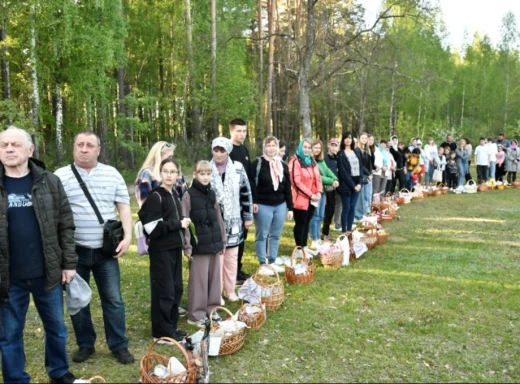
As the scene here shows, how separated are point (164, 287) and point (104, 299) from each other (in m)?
0.51

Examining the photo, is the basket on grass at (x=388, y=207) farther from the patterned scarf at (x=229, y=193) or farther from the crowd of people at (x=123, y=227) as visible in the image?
the patterned scarf at (x=229, y=193)

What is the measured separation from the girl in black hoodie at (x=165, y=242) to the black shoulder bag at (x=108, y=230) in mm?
362

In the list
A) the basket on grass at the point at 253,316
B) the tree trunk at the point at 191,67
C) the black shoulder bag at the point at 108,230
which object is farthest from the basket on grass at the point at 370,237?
the tree trunk at the point at 191,67

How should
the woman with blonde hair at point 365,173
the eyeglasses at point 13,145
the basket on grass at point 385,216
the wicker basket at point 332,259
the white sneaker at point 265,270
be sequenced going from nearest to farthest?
the eyeglasses at point 13,145 < the white sneaker at point 265,270 < the wicker basket at point 332,259 < the woman with blonde hair at point 365,173 < the basket on grass at point 385,216

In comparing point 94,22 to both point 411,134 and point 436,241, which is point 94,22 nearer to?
point 436,241

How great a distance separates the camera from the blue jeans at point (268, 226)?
5.62 metres

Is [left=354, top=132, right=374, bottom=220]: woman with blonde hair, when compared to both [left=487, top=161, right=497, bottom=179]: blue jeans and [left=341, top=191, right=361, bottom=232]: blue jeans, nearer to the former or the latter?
[left=341, top=191, right=361, bottom=232]: blue jeans

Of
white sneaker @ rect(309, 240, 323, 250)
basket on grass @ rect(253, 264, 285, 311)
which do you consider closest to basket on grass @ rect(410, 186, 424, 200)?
white sneaker @ rect(309, 240, 323, 250)

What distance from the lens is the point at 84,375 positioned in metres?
3.35

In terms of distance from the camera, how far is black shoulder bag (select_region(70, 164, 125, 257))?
128 inches

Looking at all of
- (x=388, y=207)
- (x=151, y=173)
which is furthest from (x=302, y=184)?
(x=388, y=207)

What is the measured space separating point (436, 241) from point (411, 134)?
87.3 ft

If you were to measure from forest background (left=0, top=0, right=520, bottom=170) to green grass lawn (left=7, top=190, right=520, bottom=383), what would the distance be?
9.11 metres

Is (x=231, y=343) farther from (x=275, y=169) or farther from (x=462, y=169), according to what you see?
(x=462, y=169)
